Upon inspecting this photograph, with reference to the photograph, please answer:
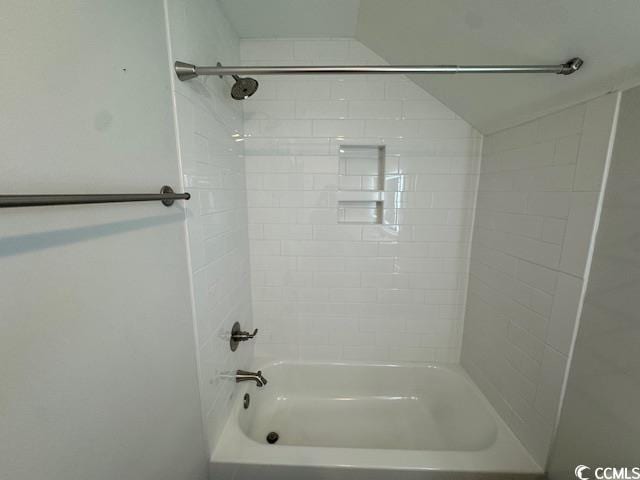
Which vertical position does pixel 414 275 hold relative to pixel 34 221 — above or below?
below

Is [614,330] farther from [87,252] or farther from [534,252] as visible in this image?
[87,252]

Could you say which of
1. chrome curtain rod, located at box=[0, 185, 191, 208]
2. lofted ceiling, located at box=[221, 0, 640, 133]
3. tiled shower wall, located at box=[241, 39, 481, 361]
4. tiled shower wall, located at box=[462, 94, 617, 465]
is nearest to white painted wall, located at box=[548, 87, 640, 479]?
tiled shower wall, located at box=[462, 94, 617, 465]

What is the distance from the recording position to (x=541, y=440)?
0.97 m

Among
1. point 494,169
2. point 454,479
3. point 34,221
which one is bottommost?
point 454,479

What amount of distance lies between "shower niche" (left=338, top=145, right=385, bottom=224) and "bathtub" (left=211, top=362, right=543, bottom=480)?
1013 mm

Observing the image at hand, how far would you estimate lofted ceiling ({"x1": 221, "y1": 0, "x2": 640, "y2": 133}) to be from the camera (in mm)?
666

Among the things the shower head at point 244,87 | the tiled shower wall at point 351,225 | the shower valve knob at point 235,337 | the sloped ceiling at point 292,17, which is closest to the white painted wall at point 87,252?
the shower head at point 244,87

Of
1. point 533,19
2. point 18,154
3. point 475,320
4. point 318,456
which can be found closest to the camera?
point 18,154

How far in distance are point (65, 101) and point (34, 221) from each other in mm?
222

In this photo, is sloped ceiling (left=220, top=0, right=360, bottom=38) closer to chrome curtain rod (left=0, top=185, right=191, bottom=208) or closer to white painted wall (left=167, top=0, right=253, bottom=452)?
white painted wall (left=167, top=0, right=253, bottom=452)

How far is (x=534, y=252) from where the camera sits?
100 centimetres

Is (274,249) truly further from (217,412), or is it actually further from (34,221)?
(34,221)

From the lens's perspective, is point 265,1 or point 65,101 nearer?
point 65,101

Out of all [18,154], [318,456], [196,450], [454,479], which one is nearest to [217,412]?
[196,450]
